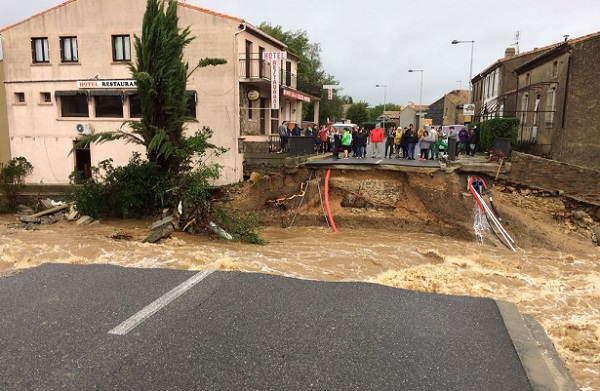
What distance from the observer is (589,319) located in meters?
7.38

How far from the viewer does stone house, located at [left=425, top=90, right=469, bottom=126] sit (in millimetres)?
56031

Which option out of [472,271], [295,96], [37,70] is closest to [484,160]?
[472,271]

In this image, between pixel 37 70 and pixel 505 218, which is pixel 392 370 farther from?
pixel 37 70

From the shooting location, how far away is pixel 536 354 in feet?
16.8

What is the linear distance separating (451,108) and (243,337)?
57627 mm

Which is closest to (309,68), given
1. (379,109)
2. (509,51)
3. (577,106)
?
(509,51)

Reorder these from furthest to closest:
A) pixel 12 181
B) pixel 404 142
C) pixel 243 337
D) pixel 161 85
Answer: pixel 12 181 < pixel 404 142 < pixel 161 85 < pixel 243 337

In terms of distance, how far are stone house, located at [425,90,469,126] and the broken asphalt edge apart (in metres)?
48.5

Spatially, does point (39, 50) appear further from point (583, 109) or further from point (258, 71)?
point (583, 109)

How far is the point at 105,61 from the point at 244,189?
389 inches

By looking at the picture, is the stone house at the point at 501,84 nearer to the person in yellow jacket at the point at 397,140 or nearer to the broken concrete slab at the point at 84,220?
the person in yellow jacket at the point at 397,140

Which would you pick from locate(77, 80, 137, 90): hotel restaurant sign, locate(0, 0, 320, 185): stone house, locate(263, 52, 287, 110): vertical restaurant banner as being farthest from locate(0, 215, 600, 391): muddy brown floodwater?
locate(77, 80, 137, 90): hotel restaurant sign

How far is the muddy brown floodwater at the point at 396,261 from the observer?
7.65m

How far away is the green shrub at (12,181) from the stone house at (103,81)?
1.20 meters
